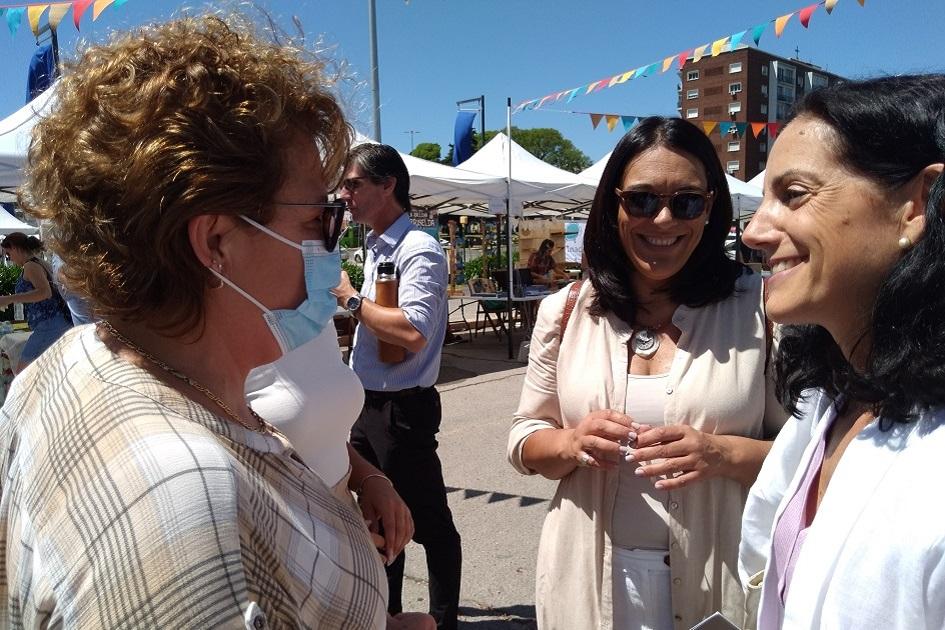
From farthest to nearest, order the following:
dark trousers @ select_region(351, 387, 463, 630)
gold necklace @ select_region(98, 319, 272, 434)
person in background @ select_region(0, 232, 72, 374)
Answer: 1. person in background @ select_region(0, 232, 72, 374)
2. dark trousers @ select_region(351, 387, 463, 630)
3. gold necklace @ select_region(98, 319, 272, 434)

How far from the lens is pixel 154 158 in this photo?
101 centimetres

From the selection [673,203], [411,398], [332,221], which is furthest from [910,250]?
[411,398]

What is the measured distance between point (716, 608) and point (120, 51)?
178cm

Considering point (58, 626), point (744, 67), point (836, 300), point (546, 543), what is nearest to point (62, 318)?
point (546, 543)

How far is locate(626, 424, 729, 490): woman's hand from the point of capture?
163 cm

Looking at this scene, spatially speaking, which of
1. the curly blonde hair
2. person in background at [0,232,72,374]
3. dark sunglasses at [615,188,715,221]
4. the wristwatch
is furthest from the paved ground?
person in background at [0,232,72,374]

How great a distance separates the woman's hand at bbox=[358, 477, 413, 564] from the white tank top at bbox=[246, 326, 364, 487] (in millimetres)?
112

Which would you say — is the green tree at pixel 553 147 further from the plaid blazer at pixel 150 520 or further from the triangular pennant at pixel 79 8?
the plaid blazer at pixel 150 520

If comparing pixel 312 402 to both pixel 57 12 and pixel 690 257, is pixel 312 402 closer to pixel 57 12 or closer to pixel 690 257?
pixel 690 257

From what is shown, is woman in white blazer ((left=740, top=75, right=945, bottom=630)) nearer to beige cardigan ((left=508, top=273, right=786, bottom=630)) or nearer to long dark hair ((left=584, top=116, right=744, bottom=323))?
beige cardigan ((left=508, top=273, right=786, bottom=630))

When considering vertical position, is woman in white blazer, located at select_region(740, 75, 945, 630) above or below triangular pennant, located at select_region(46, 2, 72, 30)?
below

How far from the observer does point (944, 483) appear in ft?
3.04

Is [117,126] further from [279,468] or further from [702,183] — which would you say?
[702,183]

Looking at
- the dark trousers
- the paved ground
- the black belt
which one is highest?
the black belt
